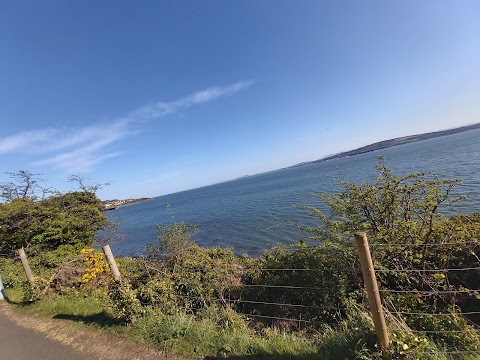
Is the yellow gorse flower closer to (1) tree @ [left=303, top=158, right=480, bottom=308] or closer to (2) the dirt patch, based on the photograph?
(2) the dirt patch

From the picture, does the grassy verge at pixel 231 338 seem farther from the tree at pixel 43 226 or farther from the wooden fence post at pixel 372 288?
the tree at pixel 43 226

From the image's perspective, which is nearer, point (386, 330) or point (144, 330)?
point (386, 330)

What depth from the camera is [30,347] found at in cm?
517

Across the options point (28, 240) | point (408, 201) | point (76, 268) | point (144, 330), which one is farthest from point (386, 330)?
point (28, 240)

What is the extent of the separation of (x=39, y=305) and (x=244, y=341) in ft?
→ 21.1

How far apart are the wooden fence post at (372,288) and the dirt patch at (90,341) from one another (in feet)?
9.59

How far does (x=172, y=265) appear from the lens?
30.9 ft

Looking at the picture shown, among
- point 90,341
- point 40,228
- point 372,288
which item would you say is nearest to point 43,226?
point 40,228

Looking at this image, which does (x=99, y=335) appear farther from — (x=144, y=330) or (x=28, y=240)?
(x=28, y=240)

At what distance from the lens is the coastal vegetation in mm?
3709

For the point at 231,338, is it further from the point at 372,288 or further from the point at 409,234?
the point at 409,234

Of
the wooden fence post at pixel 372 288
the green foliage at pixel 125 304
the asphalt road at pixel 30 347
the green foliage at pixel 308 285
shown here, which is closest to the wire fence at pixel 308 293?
the green foliage at pixel 308 285

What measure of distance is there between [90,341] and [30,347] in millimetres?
1368

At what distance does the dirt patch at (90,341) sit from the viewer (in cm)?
431
